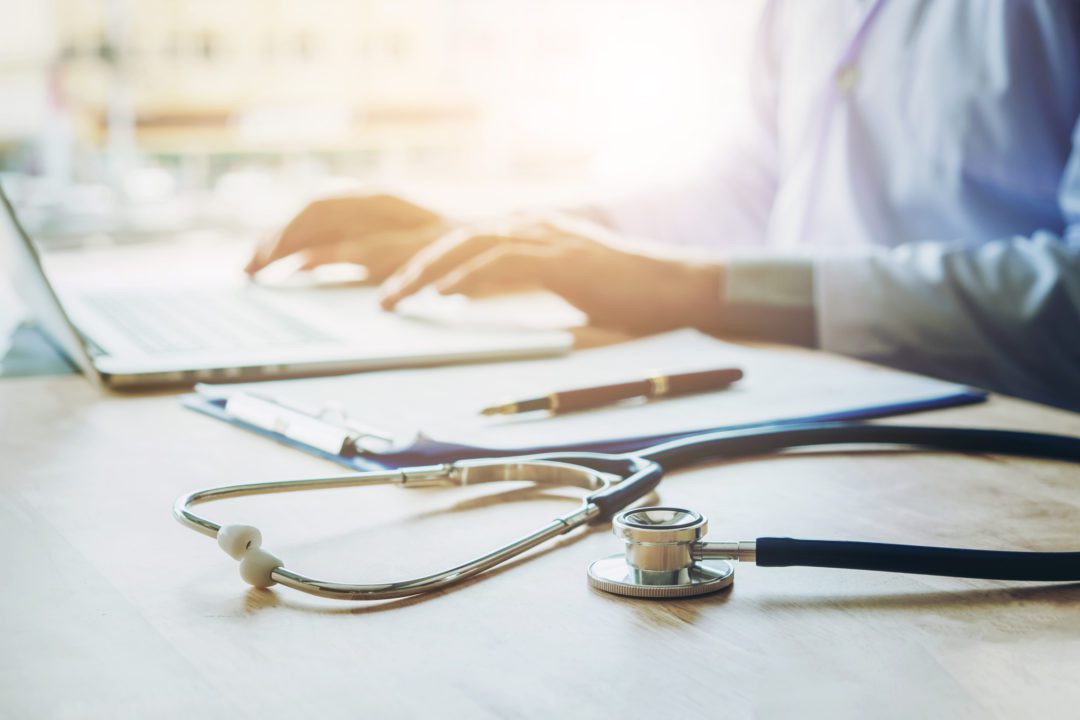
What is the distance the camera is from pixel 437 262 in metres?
0.97

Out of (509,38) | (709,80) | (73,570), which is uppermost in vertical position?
(509,38)

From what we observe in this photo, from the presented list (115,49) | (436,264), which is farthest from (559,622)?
(115,49)

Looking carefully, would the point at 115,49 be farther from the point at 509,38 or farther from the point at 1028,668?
the point at 509,38

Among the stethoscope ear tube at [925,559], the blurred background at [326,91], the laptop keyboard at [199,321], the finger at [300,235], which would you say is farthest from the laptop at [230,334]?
the blurred background at [326,91]

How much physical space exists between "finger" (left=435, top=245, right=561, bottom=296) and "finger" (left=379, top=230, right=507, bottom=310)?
0.5 inches

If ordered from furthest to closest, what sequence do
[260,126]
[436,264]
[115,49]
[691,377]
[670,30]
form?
[260,126] → [670,30] → [115,49] → [436,264] → [691,377]

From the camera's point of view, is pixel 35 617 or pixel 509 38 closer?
pixel 35 617

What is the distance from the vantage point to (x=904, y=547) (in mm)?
373

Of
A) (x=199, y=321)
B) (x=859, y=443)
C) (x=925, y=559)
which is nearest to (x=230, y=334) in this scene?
(x=199, y=321)

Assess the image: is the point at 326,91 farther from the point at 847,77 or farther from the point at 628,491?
the point at 628,491

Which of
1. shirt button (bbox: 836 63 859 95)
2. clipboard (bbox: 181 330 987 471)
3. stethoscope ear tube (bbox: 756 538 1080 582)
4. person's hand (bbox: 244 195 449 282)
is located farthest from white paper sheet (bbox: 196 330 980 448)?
shirt button (bbox: 836 63 859 95)

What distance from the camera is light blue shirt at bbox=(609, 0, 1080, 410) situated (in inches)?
34.0

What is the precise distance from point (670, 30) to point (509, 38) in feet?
16.5

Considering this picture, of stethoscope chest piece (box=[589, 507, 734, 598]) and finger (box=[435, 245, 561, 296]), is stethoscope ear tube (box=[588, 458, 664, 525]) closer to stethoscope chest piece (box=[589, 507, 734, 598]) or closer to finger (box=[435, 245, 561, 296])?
stethoscope chest piece (box=[589, 507, 734, 598])
